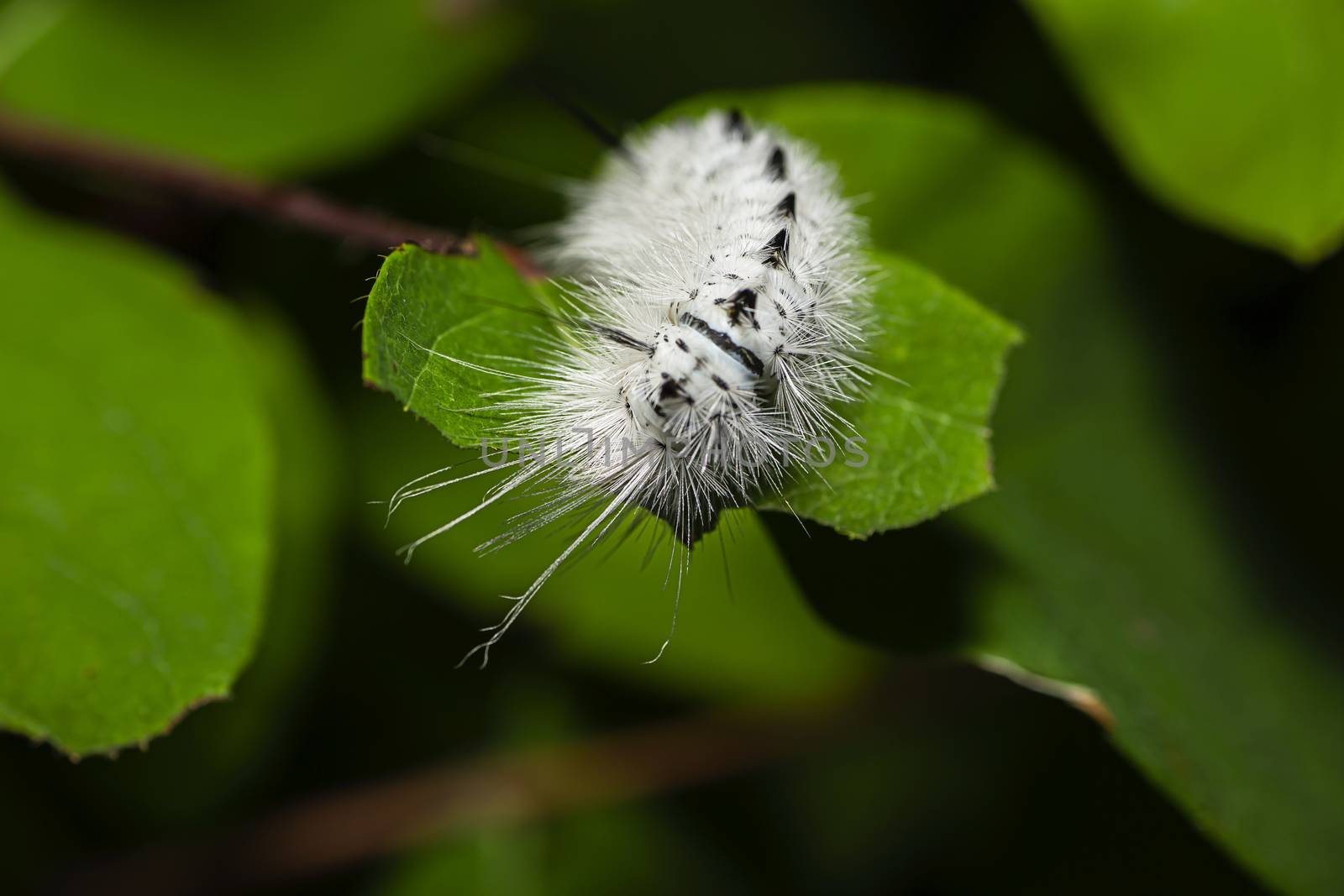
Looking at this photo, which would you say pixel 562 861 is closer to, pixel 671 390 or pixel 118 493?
pixel 118 493

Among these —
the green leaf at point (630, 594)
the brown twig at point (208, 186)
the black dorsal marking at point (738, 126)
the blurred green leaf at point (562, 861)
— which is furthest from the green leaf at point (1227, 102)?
the blurred green leaf at point (562, 861)

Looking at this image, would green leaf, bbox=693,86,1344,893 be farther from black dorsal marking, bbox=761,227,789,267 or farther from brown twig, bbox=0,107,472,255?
brown twig, bbox=0,107,472,255

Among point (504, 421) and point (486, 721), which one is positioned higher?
point (504, 421)

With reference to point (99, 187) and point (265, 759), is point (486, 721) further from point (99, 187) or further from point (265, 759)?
point (99, 187)

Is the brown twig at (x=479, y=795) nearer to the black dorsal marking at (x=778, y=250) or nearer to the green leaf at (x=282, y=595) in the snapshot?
the green leaf at (x=282, y=595)

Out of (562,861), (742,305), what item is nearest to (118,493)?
(742,305)

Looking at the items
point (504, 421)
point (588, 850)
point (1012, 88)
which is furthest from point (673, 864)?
point (1012, 88)

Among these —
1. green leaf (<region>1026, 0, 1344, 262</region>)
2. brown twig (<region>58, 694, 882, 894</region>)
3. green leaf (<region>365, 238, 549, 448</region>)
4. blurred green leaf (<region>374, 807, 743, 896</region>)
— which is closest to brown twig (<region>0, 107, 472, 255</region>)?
green leaf (<region>365, 238, 549, 448</region>)
